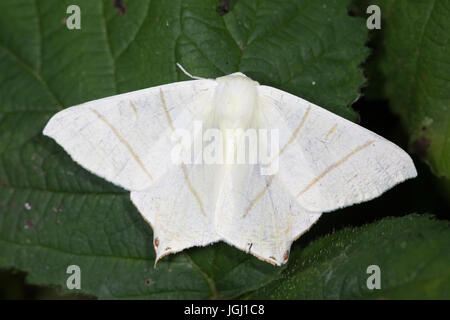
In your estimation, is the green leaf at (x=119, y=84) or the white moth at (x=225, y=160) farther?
the green leaf at (x=119, y=84)

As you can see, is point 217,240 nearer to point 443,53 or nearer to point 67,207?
point 67,207

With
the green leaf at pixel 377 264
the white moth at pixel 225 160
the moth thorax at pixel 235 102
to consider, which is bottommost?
the green leaf at pixel 377 264

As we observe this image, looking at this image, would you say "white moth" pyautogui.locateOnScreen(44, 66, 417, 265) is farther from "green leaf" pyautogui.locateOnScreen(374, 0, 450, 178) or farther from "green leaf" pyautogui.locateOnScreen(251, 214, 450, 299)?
"green leaf" pyautogui.locateOnScreen(374, 0, 450, 178)

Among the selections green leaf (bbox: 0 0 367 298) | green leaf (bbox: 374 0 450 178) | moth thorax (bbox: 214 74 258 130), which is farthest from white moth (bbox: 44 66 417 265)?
green leaf (bbox: 374 0 450 178)

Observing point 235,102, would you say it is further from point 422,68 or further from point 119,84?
point 422,68

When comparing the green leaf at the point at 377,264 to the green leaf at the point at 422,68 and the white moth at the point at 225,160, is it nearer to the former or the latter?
the white moth at the point at 225,160

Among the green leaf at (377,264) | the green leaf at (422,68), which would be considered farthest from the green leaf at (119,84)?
the green leaf at (422,68)

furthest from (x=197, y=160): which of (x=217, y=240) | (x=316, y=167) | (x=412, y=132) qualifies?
(x=412, y=132)
